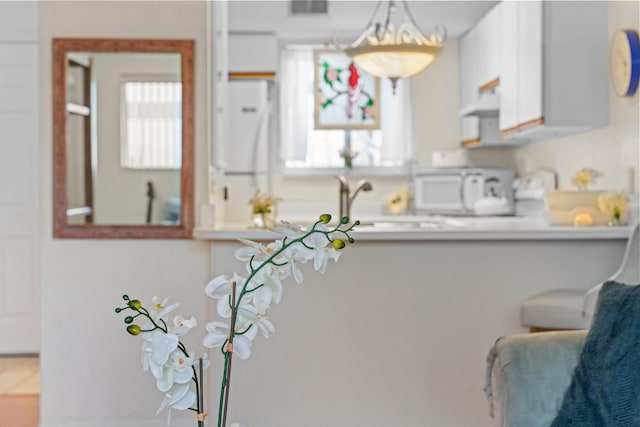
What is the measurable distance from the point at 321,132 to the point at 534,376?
184 inches

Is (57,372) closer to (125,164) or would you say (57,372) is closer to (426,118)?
(125,164)

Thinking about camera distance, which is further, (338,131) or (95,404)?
(338,131)

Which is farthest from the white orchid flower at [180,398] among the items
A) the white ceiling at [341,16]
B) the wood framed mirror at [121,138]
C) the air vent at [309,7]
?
the air vent at [309,7]

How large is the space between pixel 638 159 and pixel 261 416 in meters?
2.06

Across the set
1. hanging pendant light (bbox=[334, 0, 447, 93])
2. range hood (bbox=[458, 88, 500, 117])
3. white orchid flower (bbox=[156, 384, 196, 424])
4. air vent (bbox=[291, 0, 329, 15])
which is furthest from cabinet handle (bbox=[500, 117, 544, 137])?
white orchid flower (bbox=[156, 384, 196, 424])

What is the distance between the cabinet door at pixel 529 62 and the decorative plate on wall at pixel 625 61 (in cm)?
42

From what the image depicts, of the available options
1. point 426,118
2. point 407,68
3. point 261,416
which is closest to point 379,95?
point 426,118

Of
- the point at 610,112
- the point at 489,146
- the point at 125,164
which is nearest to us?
the point at 125,164

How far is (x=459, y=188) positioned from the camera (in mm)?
6574

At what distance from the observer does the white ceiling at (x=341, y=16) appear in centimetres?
653

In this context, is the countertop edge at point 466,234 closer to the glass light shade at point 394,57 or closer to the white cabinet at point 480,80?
the glass light shade at point 394,57

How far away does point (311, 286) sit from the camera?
4.00m

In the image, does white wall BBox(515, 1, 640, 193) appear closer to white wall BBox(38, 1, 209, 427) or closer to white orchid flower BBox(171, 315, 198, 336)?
white wall BBox(38, 1, 209, 427)

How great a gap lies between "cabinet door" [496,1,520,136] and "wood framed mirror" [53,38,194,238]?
2.10m
